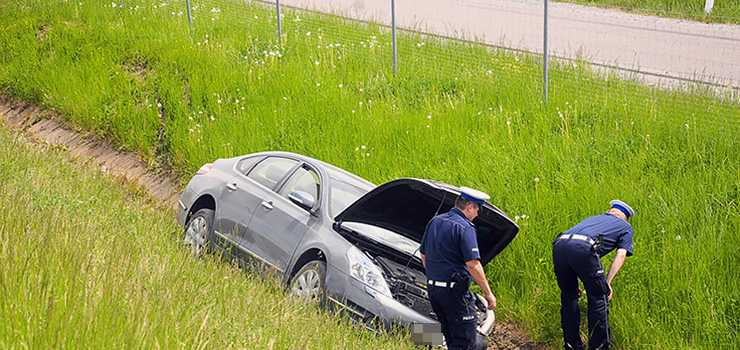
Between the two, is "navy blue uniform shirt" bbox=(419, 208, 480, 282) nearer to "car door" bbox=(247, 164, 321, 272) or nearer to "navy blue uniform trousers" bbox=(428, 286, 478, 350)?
"navy blue uniform trousers" bbox=(428, 286, 478, 350)

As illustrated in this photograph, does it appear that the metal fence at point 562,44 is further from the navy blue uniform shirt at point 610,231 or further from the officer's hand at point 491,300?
the officer's hand at point 491,300

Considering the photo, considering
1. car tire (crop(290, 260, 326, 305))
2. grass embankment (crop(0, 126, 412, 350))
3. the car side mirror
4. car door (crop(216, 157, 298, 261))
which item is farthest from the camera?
car door (crop(216, 157, 298, 261))

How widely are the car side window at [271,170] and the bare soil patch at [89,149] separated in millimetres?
3319

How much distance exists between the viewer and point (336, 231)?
24.6ft

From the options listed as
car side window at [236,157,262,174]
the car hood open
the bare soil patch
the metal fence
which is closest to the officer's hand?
the car hood open

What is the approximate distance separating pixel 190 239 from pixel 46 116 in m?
8.45

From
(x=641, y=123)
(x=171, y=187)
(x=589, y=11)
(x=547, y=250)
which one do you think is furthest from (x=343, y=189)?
(x=589, y=11)

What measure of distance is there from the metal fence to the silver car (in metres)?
4.62

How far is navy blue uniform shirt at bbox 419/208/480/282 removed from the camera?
6.70m

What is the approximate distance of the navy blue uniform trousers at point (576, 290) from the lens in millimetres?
7312

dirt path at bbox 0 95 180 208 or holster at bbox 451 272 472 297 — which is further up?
holster at bbox 451 272 472 297

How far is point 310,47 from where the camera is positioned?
16.2 meters

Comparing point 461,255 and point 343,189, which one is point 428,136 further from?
point 461,255

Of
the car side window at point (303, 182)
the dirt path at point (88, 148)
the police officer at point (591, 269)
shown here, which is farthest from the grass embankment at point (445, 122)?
the car side window at point (303, 182)
